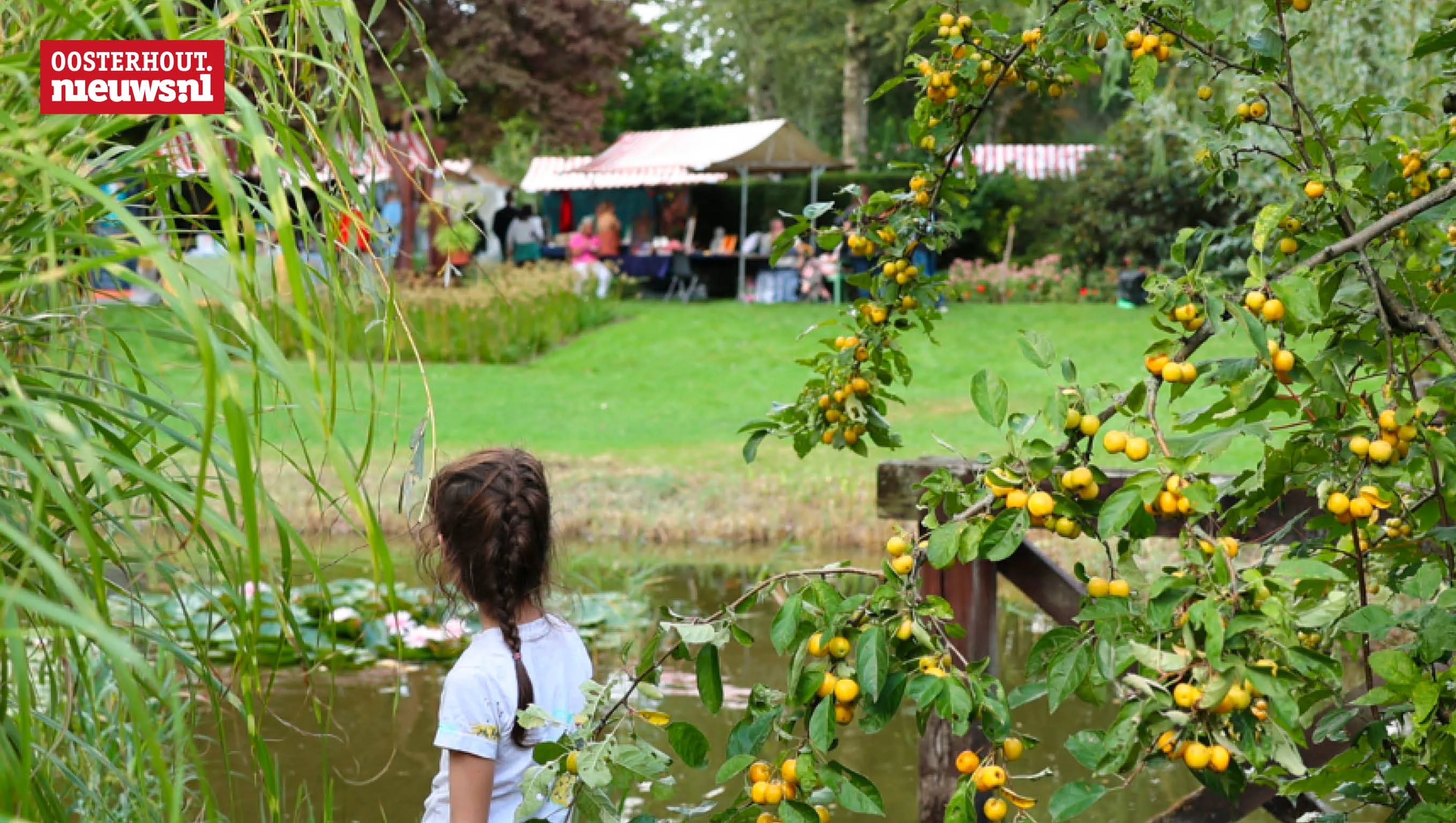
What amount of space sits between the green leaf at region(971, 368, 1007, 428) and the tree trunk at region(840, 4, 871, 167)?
2205 centimetres

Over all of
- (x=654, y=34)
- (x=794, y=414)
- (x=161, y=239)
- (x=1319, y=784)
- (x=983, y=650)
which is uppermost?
(x=654, y=34)

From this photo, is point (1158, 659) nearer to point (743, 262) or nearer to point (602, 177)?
point (743, 262)

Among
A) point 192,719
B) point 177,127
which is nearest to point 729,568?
point 192,719

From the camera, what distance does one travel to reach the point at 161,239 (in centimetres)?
152

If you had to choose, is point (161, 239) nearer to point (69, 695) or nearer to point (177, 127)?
point (177, 127)

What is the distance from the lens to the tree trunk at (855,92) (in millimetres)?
23328

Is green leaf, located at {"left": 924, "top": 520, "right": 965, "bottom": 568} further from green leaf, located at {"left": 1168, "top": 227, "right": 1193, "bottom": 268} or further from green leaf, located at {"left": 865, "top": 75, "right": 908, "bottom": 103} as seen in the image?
green leaf, located at {"left": 865, "top": 75, "right": 908, "bottom": 103}

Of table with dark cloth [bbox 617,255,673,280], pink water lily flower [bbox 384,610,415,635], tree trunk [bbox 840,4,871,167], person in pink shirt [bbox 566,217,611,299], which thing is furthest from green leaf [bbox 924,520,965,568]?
tree trunk [bbox 840,4,871,167]

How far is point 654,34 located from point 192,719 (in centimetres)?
1886

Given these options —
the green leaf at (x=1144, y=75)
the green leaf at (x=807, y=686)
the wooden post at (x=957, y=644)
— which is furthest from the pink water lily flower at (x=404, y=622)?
the green leaf at (x=807, y=686)

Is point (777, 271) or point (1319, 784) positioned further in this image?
point (777, 271)

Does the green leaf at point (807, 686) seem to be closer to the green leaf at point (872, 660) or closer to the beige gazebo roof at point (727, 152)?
the green leaf at point (872, 660)

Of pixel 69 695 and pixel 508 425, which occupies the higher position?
pixel 69 695

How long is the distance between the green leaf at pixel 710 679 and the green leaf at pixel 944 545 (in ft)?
0.85
